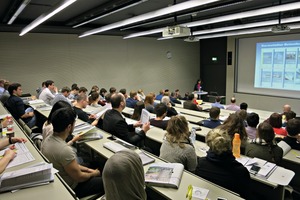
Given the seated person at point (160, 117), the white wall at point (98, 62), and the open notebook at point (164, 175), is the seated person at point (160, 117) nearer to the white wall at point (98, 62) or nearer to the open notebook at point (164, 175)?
the open notebook at point (164, 175)

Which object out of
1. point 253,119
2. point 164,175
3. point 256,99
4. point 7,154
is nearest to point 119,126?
point 164,175

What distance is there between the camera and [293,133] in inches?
114

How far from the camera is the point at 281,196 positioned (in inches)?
88.2

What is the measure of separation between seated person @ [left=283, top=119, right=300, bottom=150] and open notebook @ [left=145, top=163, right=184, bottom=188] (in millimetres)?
1760

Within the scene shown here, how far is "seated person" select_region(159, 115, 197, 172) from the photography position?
2.37 metres

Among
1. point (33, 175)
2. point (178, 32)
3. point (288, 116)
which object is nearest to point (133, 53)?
point (178, 32)

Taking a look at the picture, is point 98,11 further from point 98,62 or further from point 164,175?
point 164,175

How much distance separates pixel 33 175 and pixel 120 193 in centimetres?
81

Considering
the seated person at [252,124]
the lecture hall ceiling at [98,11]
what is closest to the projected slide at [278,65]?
the lecture hall ceiling at [98,11]

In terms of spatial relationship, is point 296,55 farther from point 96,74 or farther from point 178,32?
point 96,74

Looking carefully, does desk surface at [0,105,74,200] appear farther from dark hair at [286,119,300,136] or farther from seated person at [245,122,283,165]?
dark hair at [286,119,300,136]

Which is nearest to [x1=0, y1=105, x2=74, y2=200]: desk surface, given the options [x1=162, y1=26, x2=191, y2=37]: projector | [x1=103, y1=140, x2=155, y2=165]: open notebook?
[x1=103, y1=140, x2=155, y2=165]: open notebook

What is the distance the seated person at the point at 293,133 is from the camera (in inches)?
112

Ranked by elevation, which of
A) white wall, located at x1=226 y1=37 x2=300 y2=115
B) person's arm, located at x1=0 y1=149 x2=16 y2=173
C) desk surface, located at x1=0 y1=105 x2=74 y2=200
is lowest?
white wall, located at x1=226 y1=37 x2=300 y2=115
